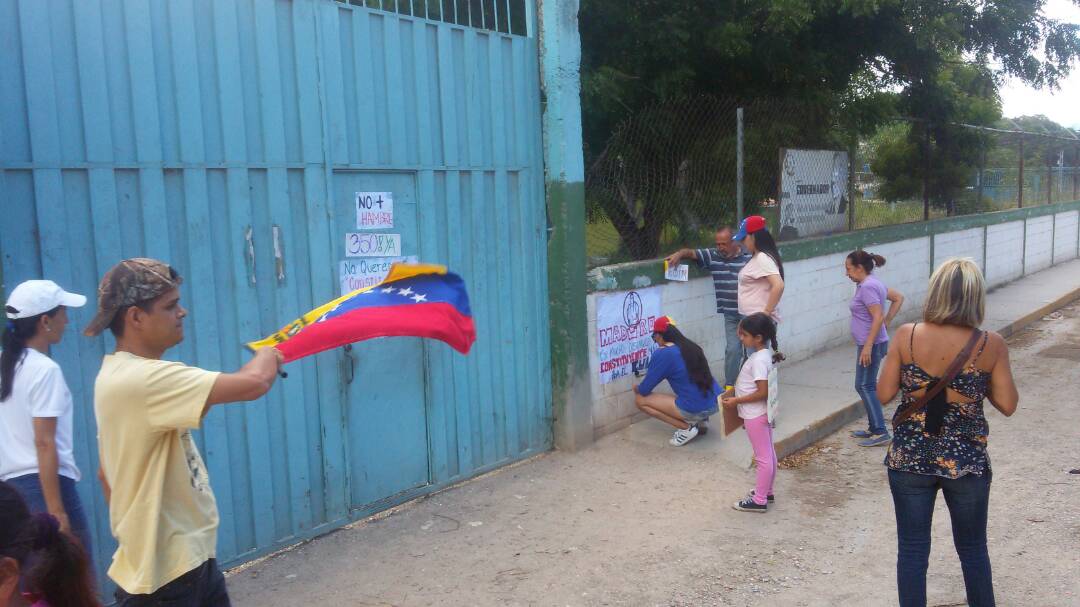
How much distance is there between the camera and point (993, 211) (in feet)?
53.6

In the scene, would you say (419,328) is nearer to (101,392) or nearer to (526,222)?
(101,392)

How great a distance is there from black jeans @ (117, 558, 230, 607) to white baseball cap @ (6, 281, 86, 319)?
120 centimetres

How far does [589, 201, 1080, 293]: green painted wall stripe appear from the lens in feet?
23.2

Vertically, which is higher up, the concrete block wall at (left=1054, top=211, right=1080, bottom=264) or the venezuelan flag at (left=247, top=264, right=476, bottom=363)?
the venezuelan flag at (left=247, top=264, right=476, bottom=363)

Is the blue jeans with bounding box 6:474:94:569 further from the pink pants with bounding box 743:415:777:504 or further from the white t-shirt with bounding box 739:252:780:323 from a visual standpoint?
the white t-shirt with bounding box 739:252:780:323

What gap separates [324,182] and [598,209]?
9.37ft

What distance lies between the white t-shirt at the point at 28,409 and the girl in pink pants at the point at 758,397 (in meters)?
3.68

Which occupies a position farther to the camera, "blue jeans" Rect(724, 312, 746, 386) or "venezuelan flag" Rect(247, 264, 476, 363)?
"blue jeans" Rect(724, 312, 746, 386)

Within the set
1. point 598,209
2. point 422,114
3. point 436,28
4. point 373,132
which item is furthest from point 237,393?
point 598,209

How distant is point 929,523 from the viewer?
3762mm

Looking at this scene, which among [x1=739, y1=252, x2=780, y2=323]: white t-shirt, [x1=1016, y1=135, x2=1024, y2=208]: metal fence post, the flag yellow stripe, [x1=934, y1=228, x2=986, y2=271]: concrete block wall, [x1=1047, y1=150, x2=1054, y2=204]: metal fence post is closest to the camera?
the flag yellow stripe

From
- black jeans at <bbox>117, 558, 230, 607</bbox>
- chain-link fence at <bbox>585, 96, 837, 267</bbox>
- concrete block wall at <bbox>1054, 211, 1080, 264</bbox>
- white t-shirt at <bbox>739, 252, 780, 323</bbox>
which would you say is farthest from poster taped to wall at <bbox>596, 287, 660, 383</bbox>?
concrete block wall at <bbox>1054, 211, 1080, 264</bbox>

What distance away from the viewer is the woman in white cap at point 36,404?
11.0 ft

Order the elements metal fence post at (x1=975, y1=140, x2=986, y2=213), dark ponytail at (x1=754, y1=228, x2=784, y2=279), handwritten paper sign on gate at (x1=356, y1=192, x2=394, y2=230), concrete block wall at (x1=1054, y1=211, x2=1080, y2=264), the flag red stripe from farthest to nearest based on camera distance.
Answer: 1. concrete block wall at (x1=1054, y1=211, x2=1080, y2=264)
2. metal fence post at (x1=975, y1=140, x2=986, y2=213)
3. dark ponytail at (x1=754, y1=228, x2=784, y2=279)
4. handwritten paper sign on gate at (x1=356, y1=192, x2=394, y2=230)
5. the flag red stripe
